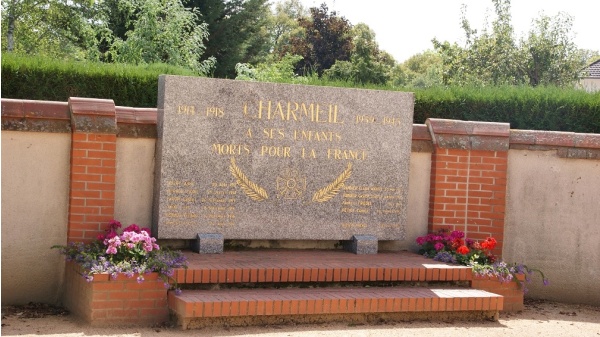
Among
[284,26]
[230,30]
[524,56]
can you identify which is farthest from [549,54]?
[284,26]

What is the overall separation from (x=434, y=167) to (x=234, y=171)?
2245mm

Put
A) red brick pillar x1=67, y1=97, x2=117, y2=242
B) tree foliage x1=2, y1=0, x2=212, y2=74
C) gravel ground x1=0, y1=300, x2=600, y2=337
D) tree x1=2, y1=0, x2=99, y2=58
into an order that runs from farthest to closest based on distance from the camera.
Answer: tree x1=2, y1=0, x2=99, y2=58
tree foliage x1=2, y1=0, x2=212, y2=74
red brick pillar x1=67, y1=97, x2=117, y2=242
gravel ground x1=0, y1=300, x2=600, y2=337

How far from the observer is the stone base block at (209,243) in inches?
326

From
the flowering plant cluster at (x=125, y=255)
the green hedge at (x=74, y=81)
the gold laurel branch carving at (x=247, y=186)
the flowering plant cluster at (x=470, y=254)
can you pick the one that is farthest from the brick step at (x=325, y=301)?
the green hedge at (x=74, y=81)

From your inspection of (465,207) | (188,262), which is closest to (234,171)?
(188,262)

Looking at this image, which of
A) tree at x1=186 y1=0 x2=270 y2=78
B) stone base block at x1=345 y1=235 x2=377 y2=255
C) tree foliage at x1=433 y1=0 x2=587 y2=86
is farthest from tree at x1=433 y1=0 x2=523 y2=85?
stone base block at x1=345 y1=235 x2=377 y2=255

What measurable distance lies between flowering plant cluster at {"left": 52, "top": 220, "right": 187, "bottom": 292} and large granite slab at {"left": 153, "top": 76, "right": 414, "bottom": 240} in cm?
56

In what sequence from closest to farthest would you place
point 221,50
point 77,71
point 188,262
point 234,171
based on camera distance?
point 188,262 < point 234,171 < point 77,71 < point 221,50

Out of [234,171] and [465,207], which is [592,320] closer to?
[465,207]

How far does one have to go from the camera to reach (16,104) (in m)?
7.92

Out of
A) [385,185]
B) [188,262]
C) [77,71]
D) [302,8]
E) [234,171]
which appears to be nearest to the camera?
[188,262]

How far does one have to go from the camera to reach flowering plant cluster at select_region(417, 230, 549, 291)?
848cm

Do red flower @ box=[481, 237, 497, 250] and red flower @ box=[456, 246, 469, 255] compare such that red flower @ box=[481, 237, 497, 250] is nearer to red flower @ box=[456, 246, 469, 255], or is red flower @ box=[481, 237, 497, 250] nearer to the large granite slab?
red flower @ box=[456, 246, 469, 255]

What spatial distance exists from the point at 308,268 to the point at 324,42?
33.6 m
